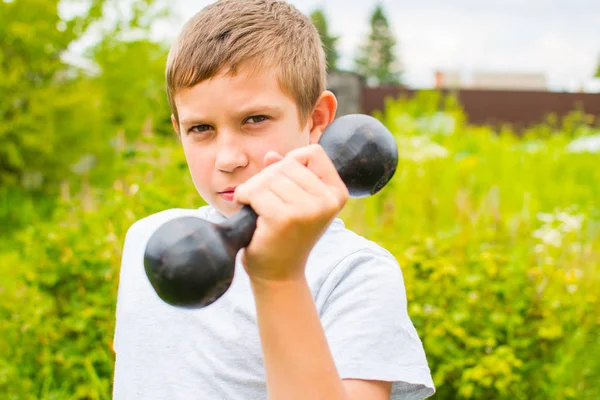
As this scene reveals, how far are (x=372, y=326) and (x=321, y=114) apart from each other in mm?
468

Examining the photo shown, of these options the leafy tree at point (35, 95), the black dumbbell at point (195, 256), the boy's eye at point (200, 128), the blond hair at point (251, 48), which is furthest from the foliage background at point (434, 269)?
the black dumbbell at point (195, 256)

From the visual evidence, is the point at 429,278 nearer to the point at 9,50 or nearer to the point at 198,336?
the point at 198,336

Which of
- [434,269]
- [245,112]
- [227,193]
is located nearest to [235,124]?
[245,112]

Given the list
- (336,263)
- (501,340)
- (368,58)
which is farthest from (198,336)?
(368,58)

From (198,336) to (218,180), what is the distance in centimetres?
35

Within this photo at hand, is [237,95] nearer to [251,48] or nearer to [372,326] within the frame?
[251,48]

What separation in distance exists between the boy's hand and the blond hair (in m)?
0.36

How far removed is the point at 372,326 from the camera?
3.62 feet

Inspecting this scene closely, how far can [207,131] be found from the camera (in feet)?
Answer: 3.84

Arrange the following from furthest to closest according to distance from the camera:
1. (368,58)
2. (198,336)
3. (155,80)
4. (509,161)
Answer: (368,58) < (155,80) < (509,161) < (198,336)

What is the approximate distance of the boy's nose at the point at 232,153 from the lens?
1115mm

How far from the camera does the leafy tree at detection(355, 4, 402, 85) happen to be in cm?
5944

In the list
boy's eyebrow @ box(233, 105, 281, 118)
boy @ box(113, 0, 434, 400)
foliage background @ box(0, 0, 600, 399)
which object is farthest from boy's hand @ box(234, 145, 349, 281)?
foliage background @ box(0, 0, 600, 399)

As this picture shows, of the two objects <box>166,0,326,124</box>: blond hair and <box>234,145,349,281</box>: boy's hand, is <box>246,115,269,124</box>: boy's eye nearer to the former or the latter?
<box>166,0,326,124</box>: blond hair
